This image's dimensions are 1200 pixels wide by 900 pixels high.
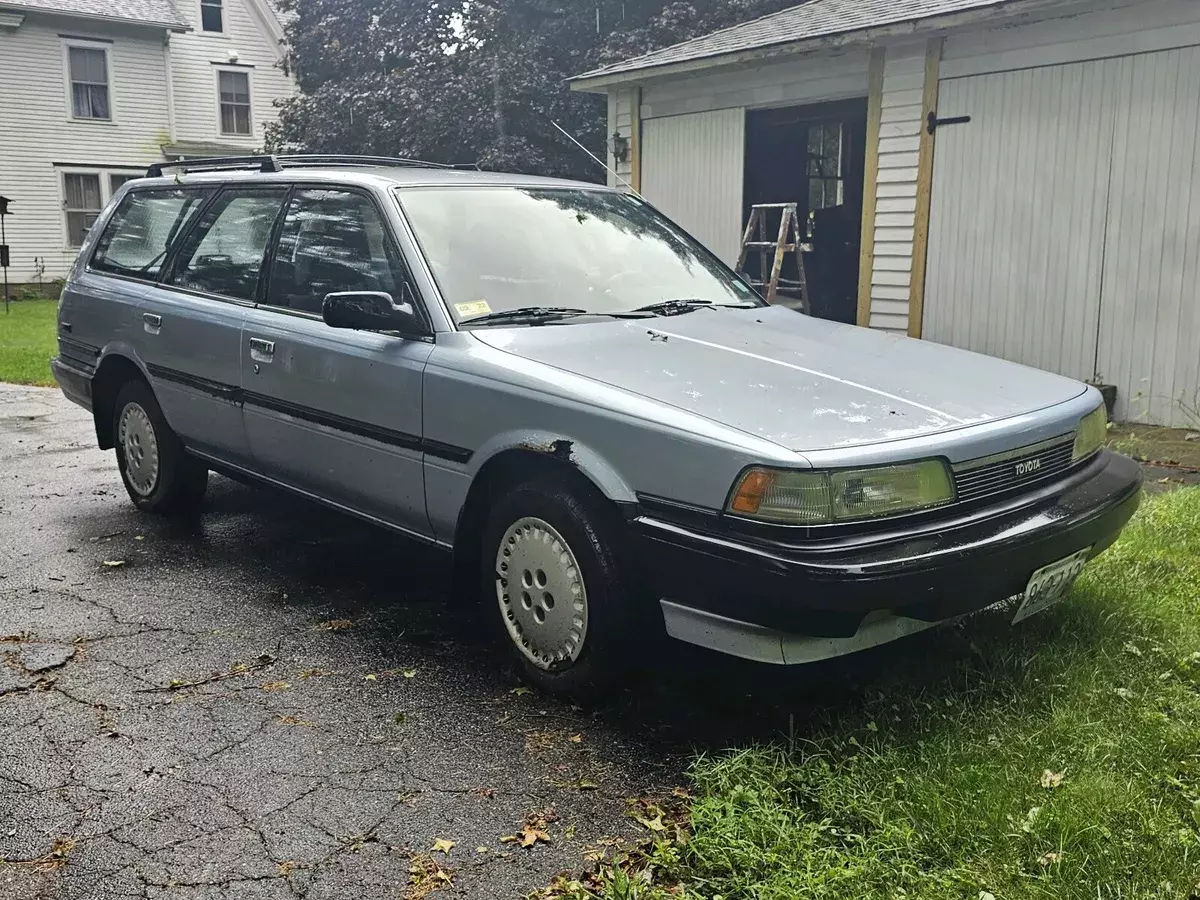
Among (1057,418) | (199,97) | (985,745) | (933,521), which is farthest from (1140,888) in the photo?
(199,97)

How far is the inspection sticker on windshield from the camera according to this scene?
4.08m

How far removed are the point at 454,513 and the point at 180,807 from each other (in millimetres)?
1323

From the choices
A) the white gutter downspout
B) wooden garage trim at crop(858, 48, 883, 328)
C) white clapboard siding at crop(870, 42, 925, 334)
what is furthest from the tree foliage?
white clapboard siding at crop(870, 42, 925, 334)

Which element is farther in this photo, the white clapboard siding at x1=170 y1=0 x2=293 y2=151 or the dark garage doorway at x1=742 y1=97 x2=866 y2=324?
the white clapboard siding at x1=170 y1=0 x2=293 y2=151

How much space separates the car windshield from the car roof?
0.25 ft

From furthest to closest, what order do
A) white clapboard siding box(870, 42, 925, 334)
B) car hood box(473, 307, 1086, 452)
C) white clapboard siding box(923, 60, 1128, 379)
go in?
white clapboard siding box(870, 42, 925, 334)
white clapboard siding box(923, 60, 1128, 379)
car hood box(473, 307, 1086, 452)

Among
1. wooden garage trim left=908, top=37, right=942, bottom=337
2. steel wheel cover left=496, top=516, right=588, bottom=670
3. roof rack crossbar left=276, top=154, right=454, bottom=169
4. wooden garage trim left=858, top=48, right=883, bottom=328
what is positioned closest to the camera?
steel wheel cover left=496, top=516, right=588, bottom=670

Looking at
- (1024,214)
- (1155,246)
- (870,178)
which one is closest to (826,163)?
(870,178)

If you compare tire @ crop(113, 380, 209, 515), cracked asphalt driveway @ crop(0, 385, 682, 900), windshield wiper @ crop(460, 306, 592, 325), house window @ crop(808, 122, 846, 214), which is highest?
house window @ crop(808, 122, 846, 214)

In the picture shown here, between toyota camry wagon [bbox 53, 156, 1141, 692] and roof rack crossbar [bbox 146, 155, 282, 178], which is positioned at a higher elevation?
roof rack crossbar [bbox 146, 155, 282, 178]

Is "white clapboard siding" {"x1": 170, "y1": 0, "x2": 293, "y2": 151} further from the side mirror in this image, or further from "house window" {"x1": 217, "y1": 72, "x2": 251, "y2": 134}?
the side mirror

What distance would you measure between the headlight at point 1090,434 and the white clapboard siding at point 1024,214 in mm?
4931

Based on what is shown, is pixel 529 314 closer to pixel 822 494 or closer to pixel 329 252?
pixel 329 252

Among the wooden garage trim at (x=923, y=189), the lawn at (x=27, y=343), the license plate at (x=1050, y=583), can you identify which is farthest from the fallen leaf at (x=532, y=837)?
the lawn at (x=27, y=343)
